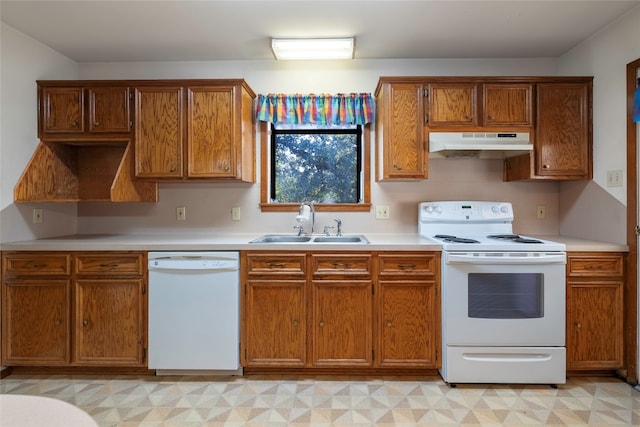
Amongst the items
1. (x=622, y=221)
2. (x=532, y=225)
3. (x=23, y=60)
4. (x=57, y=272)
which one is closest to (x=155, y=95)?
(x=23, y=60)

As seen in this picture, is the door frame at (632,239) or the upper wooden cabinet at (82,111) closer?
the door frame at (632,239)

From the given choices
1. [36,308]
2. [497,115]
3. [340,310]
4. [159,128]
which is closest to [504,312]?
[340,310]

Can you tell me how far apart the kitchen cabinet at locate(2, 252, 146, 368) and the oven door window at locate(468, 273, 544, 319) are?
86.7 inches

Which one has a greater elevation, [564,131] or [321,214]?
[564,131]

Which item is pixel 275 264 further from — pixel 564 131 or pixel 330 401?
pixel 564 131

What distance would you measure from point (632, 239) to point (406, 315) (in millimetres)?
1530

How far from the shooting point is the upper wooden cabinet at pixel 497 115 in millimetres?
2523

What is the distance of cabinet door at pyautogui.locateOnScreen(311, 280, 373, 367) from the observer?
2.29 meters

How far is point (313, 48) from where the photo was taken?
2.62 m

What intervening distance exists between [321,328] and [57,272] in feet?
5.96

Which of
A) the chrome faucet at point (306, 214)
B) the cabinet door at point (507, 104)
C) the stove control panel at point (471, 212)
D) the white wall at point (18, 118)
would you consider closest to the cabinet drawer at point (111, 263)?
the white wall at point (18, 118)

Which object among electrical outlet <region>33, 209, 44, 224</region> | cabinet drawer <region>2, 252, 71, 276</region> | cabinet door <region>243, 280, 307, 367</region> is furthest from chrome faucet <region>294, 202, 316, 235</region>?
Result: electrical outlet <region>33, 209, 44, 224</region>

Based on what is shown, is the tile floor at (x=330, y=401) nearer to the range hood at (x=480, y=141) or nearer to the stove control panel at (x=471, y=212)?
the stove control panel at (x=471, y=212)

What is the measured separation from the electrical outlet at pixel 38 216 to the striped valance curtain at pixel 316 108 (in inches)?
72.2
